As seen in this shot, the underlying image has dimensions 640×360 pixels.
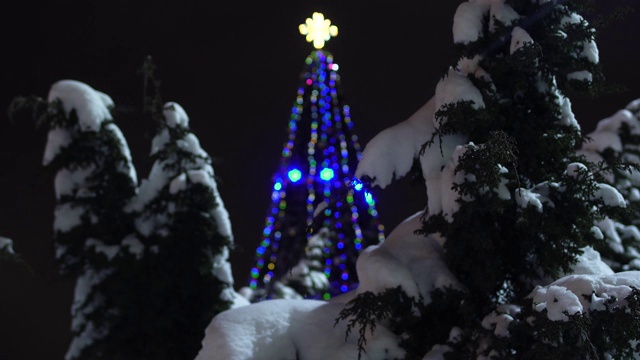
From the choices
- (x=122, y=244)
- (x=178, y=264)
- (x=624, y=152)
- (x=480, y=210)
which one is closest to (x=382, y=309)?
(x=480, y=210)

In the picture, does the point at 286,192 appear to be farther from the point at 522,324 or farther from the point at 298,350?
Answer: the point at 522,324

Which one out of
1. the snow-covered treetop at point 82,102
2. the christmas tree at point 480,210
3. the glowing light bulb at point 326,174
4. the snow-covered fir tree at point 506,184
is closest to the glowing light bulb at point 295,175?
the glowing light bulb at point 326,174

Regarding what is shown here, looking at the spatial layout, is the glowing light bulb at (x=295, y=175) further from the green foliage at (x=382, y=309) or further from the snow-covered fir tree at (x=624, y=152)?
the green foliage at (x=382, y=309)

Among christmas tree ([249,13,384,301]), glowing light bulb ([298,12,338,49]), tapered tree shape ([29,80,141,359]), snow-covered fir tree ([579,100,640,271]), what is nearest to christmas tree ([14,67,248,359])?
tapered tree shape ([29,80,141,359])

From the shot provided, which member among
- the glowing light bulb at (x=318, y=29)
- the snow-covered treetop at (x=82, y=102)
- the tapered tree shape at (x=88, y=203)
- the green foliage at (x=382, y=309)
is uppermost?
the glowing light bulb at (x=318, y=29)

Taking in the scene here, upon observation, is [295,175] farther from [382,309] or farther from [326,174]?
[382,309]

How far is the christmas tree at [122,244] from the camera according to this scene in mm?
12945

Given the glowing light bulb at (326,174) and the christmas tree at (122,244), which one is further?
the glowing light bulb at (326,174)

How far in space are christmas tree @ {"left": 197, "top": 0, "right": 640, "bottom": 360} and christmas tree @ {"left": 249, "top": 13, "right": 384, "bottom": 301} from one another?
20.4ft

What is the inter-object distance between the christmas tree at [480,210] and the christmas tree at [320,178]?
6.22 meters

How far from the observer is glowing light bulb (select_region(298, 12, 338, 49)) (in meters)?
14.0

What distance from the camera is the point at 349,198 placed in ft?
45.9

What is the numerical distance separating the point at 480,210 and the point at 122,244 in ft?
26.6

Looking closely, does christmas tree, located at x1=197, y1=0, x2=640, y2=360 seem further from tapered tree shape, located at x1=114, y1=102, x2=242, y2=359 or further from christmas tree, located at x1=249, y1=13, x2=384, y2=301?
christmas tree, located at x1=249, y1=13, x2=384, y2=301
